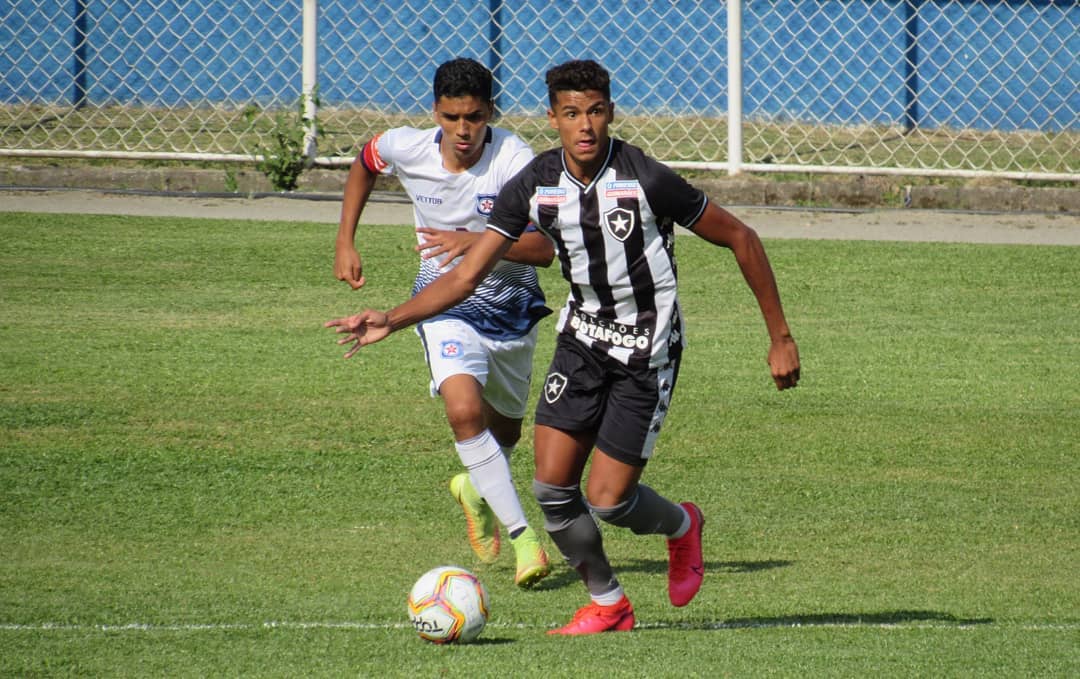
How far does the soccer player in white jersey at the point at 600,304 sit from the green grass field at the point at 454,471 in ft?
1.41

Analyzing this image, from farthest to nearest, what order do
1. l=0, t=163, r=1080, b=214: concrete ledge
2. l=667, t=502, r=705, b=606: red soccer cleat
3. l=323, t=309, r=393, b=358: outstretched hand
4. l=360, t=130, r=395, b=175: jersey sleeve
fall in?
1. l=0, t=163, r=1080, b=214: concrete ledge
2. l=360, t=130, r=395, b=175: jersey sleeve
3. l=667, t=502, r=705, b=606: red soccer cleat
4. l=323, t=309, r=393, b=358: outstretched hand

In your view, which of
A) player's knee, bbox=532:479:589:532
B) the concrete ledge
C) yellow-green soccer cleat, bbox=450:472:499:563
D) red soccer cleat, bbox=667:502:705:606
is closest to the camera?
player's knee, bbox=532:479:589:532

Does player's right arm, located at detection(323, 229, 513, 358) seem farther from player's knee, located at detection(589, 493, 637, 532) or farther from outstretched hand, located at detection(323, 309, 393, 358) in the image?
player's knee, located at detection(589, 493, 637, 532)

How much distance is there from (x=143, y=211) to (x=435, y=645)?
888 centimetres

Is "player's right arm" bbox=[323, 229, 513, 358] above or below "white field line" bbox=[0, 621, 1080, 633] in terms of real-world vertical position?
above

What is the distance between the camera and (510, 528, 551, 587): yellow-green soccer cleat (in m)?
5.43

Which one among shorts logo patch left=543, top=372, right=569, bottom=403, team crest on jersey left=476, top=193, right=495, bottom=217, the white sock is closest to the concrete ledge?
team crest on jersey left=476, top=193, right=495, bottom=217

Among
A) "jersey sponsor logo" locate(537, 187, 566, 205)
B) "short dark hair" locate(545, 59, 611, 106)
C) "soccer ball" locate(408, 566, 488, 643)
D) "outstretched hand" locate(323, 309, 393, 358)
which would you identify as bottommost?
"soccer ball" locate(408, 566, 488, 643)

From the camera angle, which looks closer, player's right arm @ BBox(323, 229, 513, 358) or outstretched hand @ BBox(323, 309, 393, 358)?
outstretched hand @ BBox(323, 309, 393, 358)

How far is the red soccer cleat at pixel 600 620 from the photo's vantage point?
496cm

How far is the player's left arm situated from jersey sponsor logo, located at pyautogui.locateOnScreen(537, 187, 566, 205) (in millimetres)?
439

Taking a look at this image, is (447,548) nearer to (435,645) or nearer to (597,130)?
(435,645)

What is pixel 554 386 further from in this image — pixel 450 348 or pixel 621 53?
pixel 621 53

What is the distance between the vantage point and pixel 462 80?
18.9 feet
